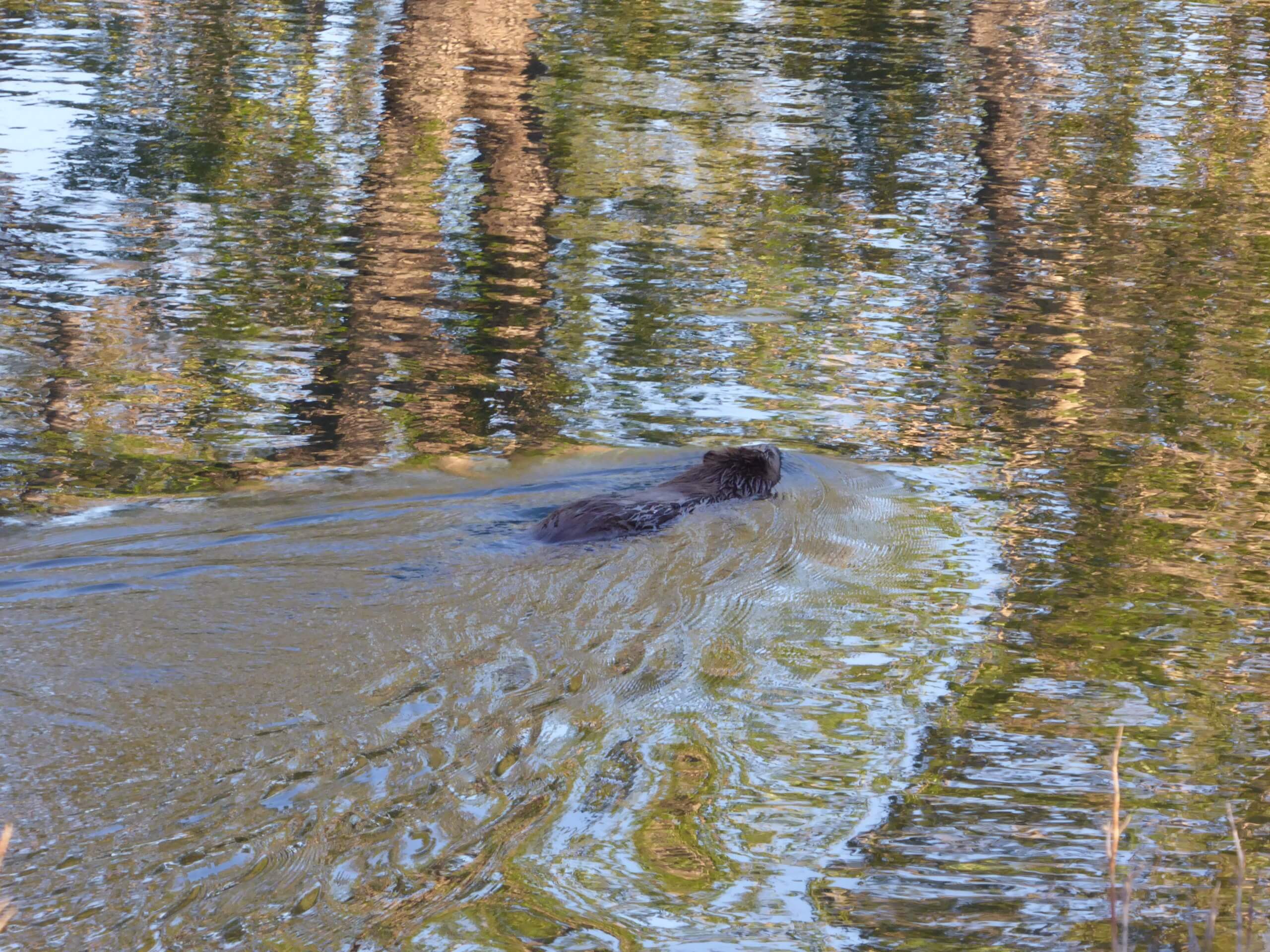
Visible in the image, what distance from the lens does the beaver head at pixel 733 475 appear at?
7.57 m

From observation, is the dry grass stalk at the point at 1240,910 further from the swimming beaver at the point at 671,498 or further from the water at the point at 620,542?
the swimming beaver at the point at 671,498

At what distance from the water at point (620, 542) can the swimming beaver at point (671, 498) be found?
0.12 meters

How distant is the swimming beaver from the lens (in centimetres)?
706

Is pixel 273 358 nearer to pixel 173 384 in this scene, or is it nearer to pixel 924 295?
pixel 173 384

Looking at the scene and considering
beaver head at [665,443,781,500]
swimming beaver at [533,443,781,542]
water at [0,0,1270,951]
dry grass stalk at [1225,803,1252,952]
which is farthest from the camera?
beaver head at [665,443,781,500]

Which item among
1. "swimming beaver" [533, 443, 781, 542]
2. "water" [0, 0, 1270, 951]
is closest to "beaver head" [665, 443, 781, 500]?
"swimming beaver" [533, 443, 781, 542]

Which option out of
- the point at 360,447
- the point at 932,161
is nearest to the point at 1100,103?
the point at 932,161

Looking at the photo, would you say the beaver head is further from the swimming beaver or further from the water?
the water

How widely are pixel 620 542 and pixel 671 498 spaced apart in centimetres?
56

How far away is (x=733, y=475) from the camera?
7664 millimetres

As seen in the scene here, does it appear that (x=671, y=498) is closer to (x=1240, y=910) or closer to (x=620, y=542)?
(x=620, y=542)

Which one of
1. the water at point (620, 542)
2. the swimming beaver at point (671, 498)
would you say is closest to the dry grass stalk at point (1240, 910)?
the water at point (620, 542)

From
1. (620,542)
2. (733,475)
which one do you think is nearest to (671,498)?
(733,475)

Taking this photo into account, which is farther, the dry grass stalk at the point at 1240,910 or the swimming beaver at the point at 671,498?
the swimming beaver at the point at 671,498
